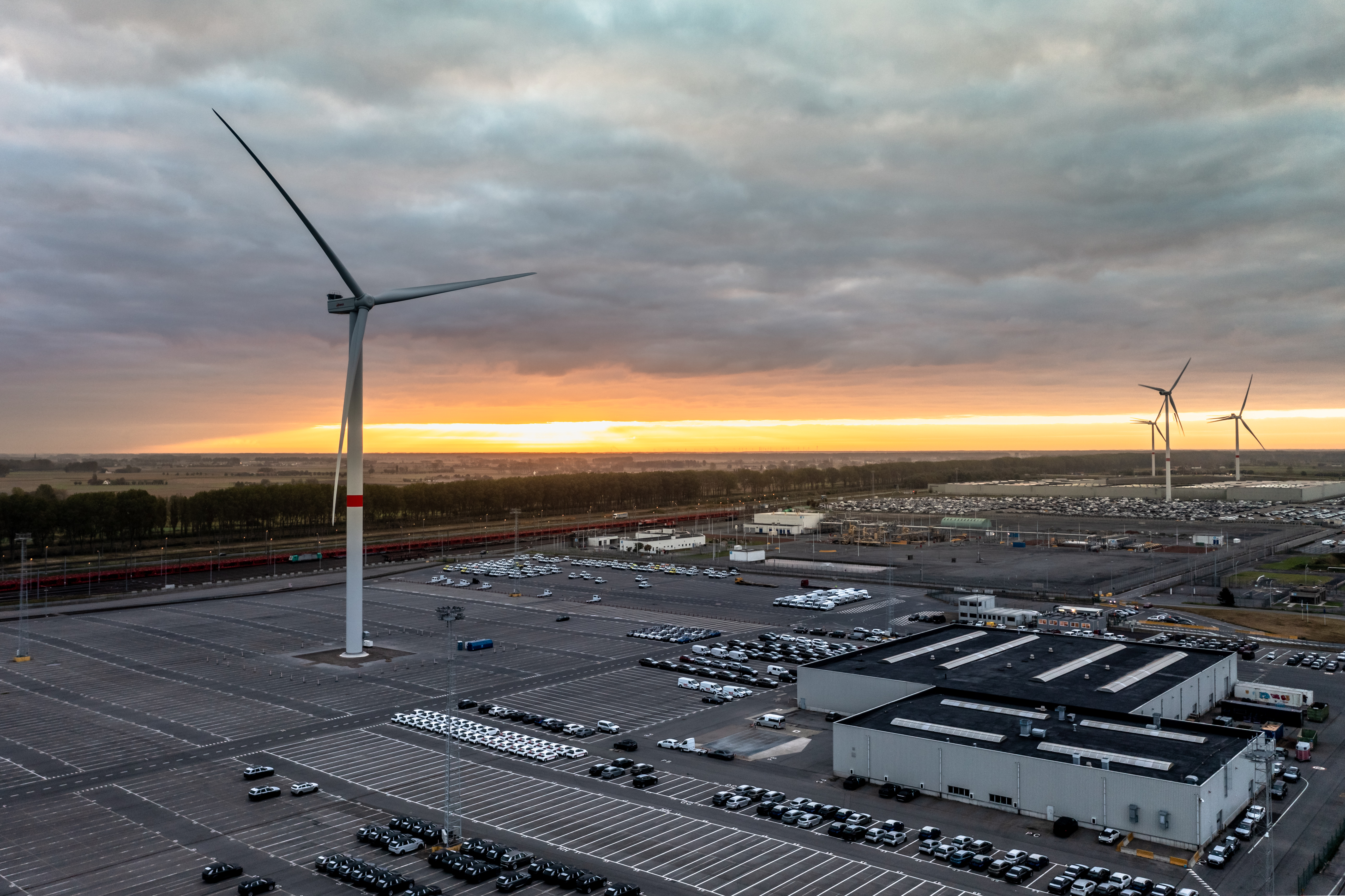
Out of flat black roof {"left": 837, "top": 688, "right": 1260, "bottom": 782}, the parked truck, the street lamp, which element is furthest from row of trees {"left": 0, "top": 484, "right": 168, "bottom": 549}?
the parked truck

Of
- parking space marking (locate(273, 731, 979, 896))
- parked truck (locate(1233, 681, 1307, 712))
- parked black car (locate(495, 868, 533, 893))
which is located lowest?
parking space marking (locate(273, 731, 979, 896))

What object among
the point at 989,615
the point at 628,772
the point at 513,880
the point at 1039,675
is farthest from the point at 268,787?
the point at 989,615

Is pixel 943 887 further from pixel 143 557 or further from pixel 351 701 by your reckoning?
pixel 143 557

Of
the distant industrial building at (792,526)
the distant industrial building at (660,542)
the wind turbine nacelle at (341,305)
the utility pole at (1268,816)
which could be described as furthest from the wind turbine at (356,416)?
the distant industrial building at (792,526)

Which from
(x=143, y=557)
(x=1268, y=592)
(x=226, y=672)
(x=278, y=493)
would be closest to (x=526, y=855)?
(x=226, y=672)

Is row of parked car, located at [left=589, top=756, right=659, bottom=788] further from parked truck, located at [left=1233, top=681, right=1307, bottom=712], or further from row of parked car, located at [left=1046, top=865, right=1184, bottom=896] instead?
parked truck, located at [left=1233, top=681, right=1307, bottom=712]

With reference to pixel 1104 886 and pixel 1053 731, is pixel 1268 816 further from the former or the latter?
pixel 1104 886
